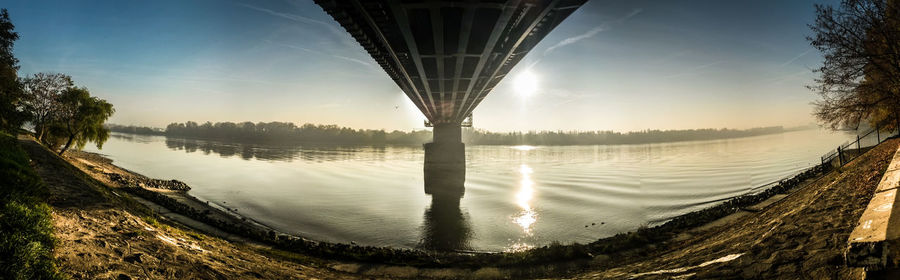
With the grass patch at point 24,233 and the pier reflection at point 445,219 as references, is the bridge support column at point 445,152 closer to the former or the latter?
the pier reflection at point 445,219

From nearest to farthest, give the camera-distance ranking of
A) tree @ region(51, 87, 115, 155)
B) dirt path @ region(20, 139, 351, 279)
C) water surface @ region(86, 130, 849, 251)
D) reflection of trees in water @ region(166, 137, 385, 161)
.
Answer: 1. dirt path @ region(20, 139, 351, 279)
2. water surface @ region(86, 130, 849, 251)
3. tree @ region(51, 87, 115, 155)
4. reflection of trees in water @ region(166, 137, 385, 161)


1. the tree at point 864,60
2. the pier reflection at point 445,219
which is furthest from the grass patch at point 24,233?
the tree at point 864,60

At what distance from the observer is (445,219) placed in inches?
891

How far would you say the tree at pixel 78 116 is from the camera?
3369 centimetres

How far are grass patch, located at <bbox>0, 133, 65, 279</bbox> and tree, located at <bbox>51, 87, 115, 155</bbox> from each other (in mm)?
41369

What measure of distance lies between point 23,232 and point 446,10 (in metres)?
12.7

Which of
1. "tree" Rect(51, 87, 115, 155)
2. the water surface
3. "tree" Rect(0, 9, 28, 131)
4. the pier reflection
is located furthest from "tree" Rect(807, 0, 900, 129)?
"tree" Rect(51, 87, 115, 155)

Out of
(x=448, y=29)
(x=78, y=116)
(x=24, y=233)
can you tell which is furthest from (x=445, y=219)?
(x=78, y=116)

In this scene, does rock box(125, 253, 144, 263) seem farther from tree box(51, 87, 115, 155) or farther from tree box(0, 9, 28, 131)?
tree box(51, 87, 115, 155)

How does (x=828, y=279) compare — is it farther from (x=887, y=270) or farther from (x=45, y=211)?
(x=45, y=211)

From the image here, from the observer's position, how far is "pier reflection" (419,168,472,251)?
16798 millimetres

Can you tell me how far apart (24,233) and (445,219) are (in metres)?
19.3

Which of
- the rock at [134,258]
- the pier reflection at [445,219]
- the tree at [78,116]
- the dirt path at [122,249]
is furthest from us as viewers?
the tree at [78,116]

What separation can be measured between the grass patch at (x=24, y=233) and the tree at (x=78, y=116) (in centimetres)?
4137
